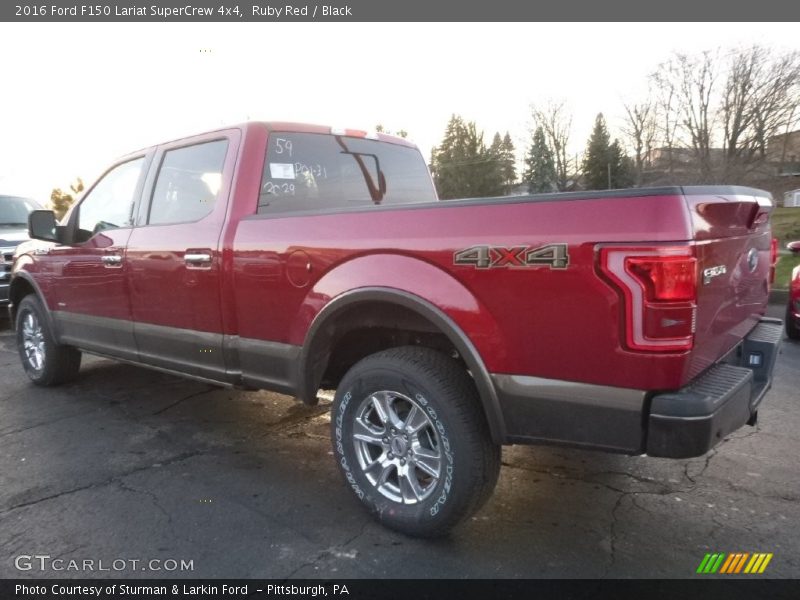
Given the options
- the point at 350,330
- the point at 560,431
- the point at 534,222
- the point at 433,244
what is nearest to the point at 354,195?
the point at 350,330

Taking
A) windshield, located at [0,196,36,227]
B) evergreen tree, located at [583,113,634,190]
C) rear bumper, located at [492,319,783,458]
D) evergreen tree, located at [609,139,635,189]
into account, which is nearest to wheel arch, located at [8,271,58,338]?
rear bumper, located at [492,319,783,458]

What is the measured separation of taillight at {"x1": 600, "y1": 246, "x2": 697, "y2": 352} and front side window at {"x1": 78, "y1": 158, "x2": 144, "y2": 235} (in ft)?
11.2

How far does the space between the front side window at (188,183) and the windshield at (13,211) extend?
286 inches

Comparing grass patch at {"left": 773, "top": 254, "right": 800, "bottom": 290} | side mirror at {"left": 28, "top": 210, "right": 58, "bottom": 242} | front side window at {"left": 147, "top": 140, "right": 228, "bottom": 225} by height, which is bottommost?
grass patch at {"left": 773, "top": 254, "right": 800, "bottom": 290}

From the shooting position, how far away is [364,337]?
3201mm

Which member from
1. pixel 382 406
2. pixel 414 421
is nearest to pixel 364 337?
pixel 382 406

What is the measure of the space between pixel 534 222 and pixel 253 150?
6.28ft

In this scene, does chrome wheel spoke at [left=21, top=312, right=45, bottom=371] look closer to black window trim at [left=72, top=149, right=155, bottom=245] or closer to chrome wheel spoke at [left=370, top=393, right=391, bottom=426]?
black window trim at [left=72, top=149, right=155, bottom=245]

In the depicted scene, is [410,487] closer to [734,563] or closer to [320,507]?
[320,507]

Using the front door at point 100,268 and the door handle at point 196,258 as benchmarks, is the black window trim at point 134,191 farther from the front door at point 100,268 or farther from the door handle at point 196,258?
the door handle at point 196,258

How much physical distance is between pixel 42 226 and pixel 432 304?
3.57m

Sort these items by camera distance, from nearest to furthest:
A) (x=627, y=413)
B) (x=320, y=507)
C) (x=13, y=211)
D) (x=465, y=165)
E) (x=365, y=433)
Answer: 1. (x=627, y=413)
2. (x=365, y=433)
3. (x=320, y=507)
4. (x=13, y=211)
5. (x=465, y=165)

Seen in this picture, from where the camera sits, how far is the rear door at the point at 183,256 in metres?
3.50

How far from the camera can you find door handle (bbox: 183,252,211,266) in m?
3.45
